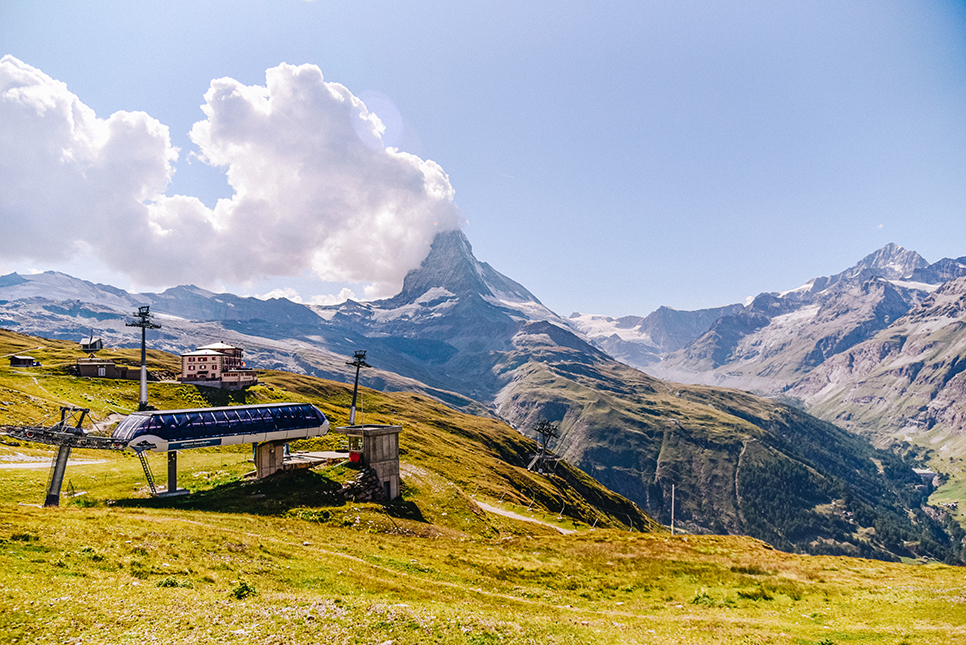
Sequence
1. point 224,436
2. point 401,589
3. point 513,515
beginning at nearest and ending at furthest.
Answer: point 401,589 → point 224,436 → point 513,515

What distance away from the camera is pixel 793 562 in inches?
1801

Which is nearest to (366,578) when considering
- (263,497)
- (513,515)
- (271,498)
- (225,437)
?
(271,498)

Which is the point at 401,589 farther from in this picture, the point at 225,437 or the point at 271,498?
the point at 225,437

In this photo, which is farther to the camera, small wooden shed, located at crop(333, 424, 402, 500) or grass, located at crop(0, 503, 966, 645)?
small wooden shed, located at crop(333, 424, 402, 500)

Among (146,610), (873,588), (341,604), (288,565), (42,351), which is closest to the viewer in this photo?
(146,610)

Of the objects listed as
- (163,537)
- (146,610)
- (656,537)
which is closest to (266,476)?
(163,537)

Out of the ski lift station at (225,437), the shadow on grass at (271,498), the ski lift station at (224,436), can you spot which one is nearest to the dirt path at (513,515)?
the shadow on grass at (271,498)

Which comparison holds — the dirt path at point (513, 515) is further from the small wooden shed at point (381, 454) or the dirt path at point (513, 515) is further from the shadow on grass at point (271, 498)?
the shadow on grass at point (271, 498)

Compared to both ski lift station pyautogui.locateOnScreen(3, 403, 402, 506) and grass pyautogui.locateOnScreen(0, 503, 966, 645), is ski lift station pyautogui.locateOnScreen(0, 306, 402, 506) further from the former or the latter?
grass pyautogui.locateOnScreen(0, 503, 966, 645)

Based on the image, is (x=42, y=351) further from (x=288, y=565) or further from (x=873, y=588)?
(x=873, y=588)

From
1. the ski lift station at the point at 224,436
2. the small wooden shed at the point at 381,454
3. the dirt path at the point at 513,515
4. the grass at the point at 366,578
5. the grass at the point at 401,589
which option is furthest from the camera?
the dirt path at the point at 513,515

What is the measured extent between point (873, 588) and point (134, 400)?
417 feet

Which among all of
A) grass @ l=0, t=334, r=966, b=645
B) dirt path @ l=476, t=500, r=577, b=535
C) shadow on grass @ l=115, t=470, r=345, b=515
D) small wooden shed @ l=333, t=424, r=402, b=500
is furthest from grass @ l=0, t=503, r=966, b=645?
dirt path @ l=476, t=500, r=577, b=535

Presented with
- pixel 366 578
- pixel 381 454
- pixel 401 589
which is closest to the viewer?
pixel 401 589
